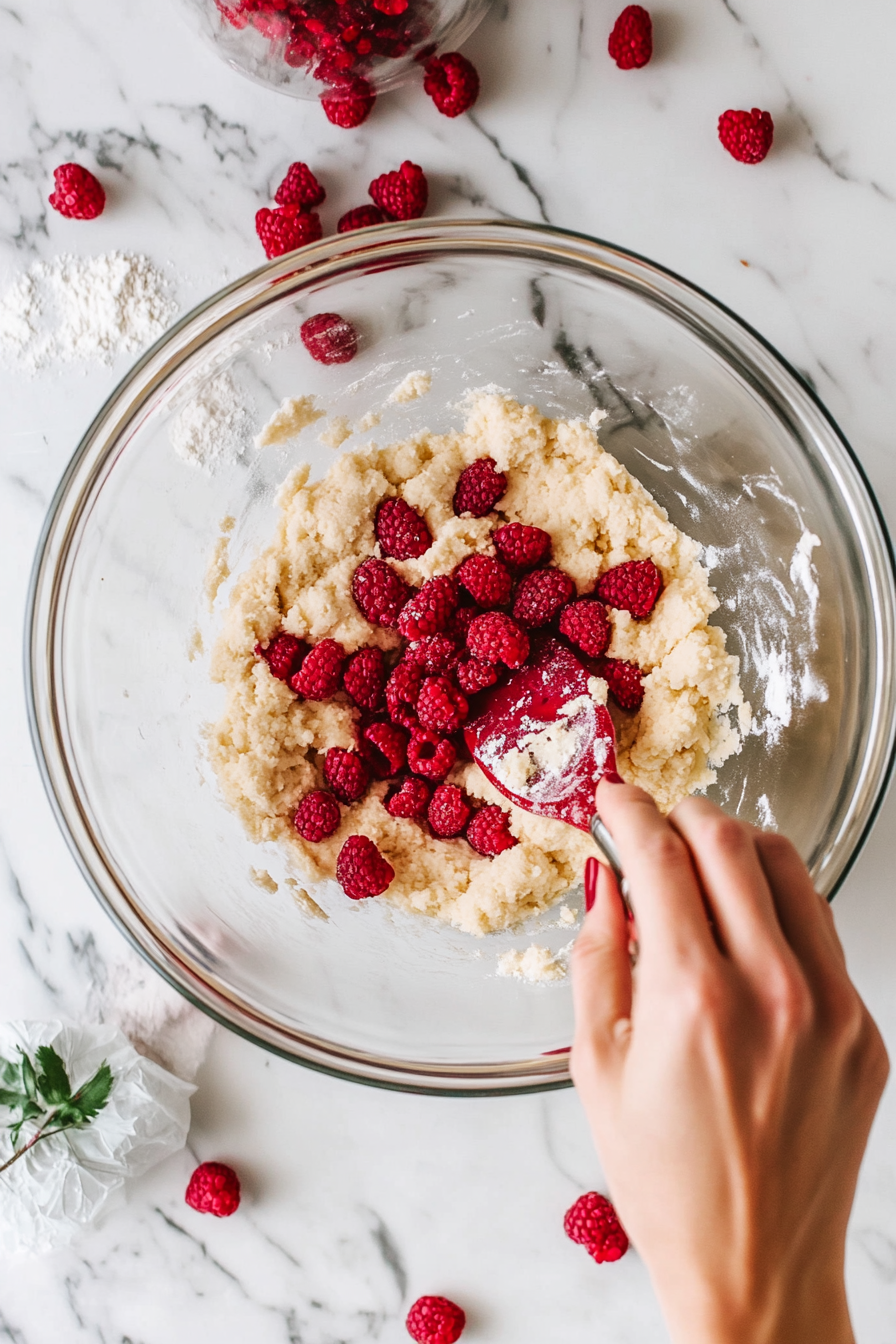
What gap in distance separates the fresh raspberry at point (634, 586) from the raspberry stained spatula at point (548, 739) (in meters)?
0.11

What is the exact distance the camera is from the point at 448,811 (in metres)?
1.63

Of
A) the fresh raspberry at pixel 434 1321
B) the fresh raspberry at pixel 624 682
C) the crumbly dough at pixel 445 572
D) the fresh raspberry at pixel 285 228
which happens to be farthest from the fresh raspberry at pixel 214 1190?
the fresh raspberry at pixel 285 228

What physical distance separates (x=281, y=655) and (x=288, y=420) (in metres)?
0.37

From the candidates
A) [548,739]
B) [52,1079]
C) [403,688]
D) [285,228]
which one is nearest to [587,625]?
[548,739]

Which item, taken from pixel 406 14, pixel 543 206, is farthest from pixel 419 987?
pixel 406 14

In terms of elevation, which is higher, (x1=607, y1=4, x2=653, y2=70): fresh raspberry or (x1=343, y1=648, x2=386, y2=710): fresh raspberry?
(x1=607, y1=4, x2=653, y2=70): fresh raspberry

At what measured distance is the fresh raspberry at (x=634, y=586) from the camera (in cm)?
160

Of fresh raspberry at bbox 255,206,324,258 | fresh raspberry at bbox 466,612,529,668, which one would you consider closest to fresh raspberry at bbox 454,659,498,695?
fresh raspberry at bbox 466,612,529,668

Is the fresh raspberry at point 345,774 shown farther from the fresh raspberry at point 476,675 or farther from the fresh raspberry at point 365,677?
the fresh raspberry at point 476,675

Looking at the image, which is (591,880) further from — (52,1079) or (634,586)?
(52,1079)

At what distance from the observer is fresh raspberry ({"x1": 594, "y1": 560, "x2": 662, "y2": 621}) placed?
5.24 feet

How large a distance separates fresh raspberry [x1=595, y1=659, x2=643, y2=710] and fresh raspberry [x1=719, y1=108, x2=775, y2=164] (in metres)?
0.84

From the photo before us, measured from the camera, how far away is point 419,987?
164cm

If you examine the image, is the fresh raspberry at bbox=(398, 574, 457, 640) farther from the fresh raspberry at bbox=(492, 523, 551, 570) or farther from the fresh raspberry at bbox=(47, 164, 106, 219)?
the fresh raspberry at bbox=(47, 164, 106, 219)
